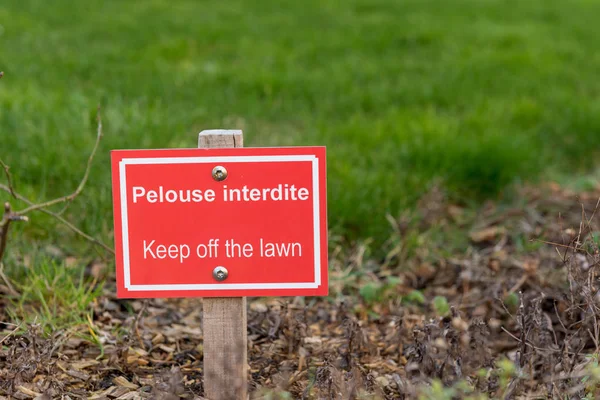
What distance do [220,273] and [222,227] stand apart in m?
0.12

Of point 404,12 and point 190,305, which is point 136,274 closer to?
point 190,305

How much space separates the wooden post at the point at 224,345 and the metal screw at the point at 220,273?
8 cm

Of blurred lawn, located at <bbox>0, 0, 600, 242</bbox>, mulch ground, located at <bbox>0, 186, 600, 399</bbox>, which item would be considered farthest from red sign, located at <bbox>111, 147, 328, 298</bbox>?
blurred lawn, located at <bbox>0, 0, 600, 242</bbox>

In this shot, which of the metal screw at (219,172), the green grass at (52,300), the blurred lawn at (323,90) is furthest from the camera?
the blurred lawn at (323,90)

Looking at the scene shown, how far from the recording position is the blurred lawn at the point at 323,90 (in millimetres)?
4172

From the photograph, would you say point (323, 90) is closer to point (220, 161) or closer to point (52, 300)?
point (52, 300)

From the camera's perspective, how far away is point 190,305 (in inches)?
124

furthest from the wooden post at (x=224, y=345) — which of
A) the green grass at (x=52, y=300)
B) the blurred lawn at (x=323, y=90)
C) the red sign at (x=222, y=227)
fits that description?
the blurred lawn at (x=323, y=90)

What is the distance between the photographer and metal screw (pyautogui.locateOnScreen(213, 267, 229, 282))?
2.03 m

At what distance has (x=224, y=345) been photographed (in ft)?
6.89

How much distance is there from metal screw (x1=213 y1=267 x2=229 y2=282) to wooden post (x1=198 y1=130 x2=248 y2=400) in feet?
0.26

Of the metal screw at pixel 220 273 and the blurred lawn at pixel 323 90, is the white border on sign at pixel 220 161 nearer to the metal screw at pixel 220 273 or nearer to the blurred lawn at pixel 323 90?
the metal screw at pixel 220 273

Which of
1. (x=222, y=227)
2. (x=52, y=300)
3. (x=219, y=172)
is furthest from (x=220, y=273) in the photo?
(x=52, y=300)

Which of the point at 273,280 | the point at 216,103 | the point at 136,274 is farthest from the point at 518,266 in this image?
the point at 216,103
